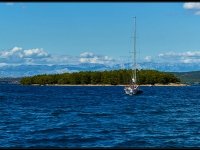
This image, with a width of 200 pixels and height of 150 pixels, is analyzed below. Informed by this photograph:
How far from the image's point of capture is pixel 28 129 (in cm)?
3070

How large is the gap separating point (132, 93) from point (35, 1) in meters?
95.1

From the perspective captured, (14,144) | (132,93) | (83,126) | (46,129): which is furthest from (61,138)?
(132,93)

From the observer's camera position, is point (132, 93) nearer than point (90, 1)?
No

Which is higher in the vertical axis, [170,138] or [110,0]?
[110,0]

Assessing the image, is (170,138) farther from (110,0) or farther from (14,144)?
(110,0)

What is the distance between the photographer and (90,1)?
14.9ft

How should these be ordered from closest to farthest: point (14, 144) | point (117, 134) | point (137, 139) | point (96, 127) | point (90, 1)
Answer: point (90, 1)
point (14, 144)
point (137, 139)
point (117, 134)
point (96, 127)

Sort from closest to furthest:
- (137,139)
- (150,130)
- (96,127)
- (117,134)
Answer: (137,139)
(117,134)
(150,130)
(96,127)

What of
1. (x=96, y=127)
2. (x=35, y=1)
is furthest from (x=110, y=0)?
(x=96, y=127)

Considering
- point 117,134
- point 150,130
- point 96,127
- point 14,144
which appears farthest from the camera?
point 96,127

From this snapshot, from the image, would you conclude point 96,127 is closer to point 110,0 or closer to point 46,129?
point 46,129

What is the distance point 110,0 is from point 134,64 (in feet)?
321

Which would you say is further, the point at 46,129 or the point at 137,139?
the point at 46,129

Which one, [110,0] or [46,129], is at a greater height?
[110,0]
